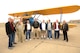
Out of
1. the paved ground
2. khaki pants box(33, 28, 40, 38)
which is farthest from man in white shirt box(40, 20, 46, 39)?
the paved ground

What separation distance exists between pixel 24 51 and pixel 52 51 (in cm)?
142

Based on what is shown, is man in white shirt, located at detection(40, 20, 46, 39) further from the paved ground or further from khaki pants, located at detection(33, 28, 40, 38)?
the paved ground

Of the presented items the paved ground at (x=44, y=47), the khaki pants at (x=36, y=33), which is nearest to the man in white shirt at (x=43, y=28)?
the khaki pants at (x=36, y=33)

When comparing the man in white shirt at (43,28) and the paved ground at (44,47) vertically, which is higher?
the man in white shirt at (43,28)

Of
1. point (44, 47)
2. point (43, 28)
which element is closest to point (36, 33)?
point (43, 28)

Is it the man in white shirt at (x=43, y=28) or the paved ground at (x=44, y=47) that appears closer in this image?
the paved ground at (x=44, y=47)

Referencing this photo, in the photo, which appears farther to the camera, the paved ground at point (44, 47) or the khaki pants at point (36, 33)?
the khaki pants at point (36, 33)

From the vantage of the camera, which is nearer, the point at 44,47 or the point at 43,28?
the point at 44,47

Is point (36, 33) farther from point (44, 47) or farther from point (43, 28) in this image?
point (44, 47)

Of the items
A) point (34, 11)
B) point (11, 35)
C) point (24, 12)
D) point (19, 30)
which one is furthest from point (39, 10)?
point (11, 35)

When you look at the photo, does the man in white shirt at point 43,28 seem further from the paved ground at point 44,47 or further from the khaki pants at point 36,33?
the paved ground at point 44,47

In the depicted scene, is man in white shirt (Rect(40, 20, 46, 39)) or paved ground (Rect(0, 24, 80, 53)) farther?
man in white shirt (Rect(40, 20, 46, 39))

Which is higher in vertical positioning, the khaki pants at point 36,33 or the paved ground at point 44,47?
the khaki pants at point 36,33

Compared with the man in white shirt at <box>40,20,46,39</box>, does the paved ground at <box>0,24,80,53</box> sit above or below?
below
